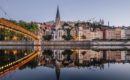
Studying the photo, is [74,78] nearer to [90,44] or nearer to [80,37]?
[90,44]

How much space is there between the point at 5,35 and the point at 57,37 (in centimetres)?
3527

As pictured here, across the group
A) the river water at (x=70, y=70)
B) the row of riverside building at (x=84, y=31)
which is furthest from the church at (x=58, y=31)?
the river water at (x=70, y=70)

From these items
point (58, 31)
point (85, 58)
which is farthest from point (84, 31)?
point (85, 58)

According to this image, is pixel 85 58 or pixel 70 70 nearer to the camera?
pixel 70 70

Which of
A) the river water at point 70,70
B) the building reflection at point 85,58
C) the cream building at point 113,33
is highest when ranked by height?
the cream building at point 113,33

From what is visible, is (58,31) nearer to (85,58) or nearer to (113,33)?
(113,33)

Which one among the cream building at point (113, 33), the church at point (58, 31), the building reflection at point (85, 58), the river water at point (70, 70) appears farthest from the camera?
the cream building at point (113, 33)

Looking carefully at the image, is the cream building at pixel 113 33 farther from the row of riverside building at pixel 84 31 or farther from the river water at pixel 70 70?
the river water at pixel 70 70

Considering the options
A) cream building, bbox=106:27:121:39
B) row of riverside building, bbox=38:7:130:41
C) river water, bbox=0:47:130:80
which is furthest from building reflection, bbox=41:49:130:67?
cream building, bbox=106:27:121:39

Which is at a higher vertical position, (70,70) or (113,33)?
(113,33)

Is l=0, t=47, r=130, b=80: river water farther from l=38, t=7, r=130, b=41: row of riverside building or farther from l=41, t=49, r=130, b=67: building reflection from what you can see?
l=38, t=7, r=130, b=41: row of riverside building

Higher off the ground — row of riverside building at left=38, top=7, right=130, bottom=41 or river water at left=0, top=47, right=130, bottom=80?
row of riverside building at left=38, top=7, right=130, bottom=41

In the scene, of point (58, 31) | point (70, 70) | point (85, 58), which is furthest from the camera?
point (58, 31)

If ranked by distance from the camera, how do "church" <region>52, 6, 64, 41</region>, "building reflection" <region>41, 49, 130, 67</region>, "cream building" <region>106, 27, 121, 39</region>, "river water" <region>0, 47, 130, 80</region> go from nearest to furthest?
"river water" <region>0, 47, 130, 80</region> → "building reflection" <region>41, 49, 130, 67</region> → "church" <region>52, 6, 64, 41</region> → "cream building" <region>106, 27, 121, 39</region>
